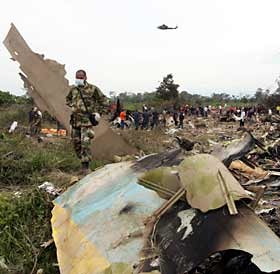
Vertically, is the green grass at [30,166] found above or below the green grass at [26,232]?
above

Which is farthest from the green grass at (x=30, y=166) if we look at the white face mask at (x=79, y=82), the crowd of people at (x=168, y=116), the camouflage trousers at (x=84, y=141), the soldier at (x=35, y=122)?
the crowd of people at (x=168, y=116)

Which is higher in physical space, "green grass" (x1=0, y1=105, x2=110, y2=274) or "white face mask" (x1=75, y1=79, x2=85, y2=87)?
"white face mask" (x1=75, y1=79, x2=85, y2=87)

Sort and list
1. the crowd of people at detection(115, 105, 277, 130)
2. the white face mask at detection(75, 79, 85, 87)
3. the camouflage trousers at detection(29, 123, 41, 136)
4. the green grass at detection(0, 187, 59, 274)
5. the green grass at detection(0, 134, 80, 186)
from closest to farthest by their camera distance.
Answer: the green grass at detection(0, 187, 59, 274)
the green grass at detection(0, 134, 80, 186)
the white face mask at detection(75, 79, 85, 87)
the camouflage trousers at detection(29, 123, 41, 136)
the crowd of people at detection(115, 105, 277, 130)

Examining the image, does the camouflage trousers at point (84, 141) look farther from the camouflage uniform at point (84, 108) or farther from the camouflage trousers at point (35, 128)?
the camouflage trousers at point (35, 128)

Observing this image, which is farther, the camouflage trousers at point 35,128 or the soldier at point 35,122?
the soldier at point 35,122

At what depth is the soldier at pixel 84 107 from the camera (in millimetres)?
6637

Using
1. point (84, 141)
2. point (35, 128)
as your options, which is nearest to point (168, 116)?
point (35, 128)

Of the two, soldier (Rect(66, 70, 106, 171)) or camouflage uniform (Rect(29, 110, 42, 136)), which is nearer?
soldier (Rect(66, 70, 106, 171))

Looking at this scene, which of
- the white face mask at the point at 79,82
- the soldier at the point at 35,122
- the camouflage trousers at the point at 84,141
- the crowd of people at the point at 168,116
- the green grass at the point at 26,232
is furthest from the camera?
the crowd of people at the point at 168,116

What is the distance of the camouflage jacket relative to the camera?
6648 millimetres

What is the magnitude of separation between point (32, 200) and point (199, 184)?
2.55m

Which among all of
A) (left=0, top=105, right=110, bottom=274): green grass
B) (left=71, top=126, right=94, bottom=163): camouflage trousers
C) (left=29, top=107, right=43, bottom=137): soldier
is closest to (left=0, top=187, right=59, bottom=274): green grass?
(left=0, top=105, right=110, bottom=274): green grass

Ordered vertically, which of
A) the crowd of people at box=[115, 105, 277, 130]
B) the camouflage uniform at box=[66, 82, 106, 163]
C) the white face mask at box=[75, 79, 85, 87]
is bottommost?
the crowd of people at box=[115, 105, 277, 130]

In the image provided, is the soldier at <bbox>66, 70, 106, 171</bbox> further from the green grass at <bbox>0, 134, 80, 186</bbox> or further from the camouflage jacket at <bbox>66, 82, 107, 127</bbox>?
the green grass at <bbox>0, 134, 80, 186</bbox>
